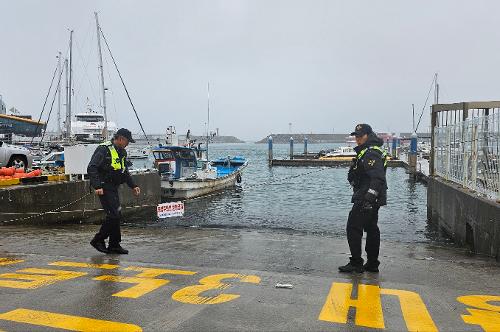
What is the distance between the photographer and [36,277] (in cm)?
538

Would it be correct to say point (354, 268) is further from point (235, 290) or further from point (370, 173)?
point (235, 290)

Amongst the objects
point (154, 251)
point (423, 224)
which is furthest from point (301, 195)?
point (154, 251)

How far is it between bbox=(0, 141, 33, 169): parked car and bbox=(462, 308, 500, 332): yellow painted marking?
1611 centimetres

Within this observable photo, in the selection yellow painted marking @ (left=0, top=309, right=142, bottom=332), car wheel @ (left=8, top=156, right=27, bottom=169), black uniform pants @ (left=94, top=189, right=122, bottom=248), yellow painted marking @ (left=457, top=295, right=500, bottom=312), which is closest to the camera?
yellow painted marking @ (left=0, top=309, right=142, bottom=332)

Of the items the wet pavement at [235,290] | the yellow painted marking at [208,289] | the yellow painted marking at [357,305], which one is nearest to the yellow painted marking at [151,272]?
the wet pavement at [235,290]

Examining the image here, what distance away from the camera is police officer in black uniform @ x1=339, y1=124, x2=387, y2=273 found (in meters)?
5.72

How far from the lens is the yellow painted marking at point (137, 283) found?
183 inches

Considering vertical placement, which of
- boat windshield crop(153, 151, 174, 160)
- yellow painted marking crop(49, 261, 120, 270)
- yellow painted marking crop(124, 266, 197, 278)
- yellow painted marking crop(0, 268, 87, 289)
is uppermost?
boat windshield crop(153, 151, 174, 160)

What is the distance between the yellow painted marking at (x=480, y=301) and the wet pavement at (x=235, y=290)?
0.01 meters

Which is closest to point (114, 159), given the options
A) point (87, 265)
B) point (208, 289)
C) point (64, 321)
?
point (87, 265)

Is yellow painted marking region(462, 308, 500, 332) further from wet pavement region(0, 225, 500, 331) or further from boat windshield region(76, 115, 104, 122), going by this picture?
boat windshield region(76, 115, 104, 122)

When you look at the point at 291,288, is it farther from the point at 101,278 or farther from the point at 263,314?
the point at 101,278

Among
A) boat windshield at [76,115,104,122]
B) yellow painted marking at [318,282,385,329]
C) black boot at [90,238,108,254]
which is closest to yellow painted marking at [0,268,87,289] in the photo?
black boot at [90,238,108,254]

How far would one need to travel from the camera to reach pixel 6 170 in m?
12.8
